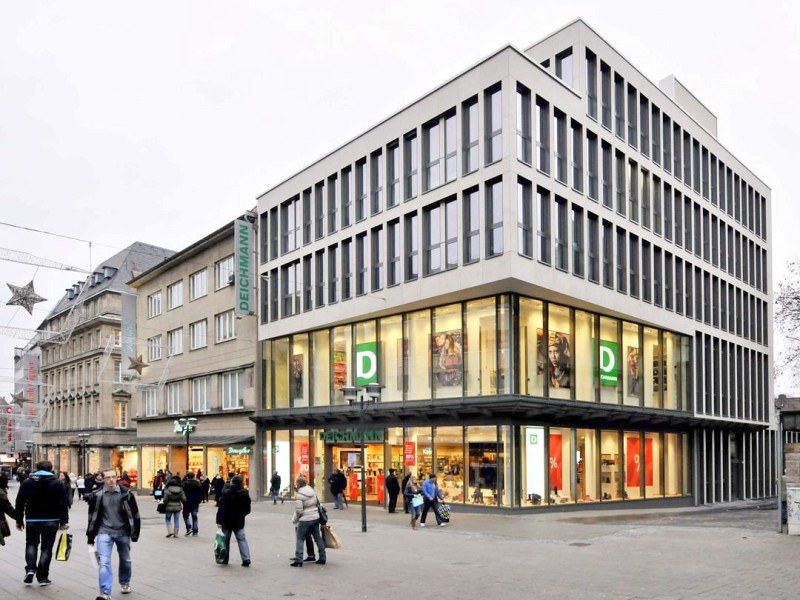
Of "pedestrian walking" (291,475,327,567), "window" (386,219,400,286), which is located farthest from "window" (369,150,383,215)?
"pedestrian walking" (291,475,327,567)

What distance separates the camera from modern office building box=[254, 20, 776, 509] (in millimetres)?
29891

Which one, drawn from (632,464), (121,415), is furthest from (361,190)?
(121,415)

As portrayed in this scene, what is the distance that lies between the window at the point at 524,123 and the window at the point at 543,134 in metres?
0.58

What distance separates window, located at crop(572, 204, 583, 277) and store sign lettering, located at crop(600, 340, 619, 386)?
4088 mm

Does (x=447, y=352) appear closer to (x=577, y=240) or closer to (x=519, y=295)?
(x=519, y=295)

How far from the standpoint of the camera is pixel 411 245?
1309 inches

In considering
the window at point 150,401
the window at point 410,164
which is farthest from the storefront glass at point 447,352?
the window at point 150,401

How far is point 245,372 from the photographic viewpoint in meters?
45.1

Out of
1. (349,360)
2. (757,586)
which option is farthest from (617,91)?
(757,586)

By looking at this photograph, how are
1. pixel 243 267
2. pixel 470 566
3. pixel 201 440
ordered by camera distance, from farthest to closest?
pixel 201 440, pixel 243 267, pixel 470 566

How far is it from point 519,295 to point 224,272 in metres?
22.9

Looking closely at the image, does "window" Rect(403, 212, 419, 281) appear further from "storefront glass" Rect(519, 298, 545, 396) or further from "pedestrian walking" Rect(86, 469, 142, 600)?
"pedestrian walking" Rect(86, 469, 142, 600)

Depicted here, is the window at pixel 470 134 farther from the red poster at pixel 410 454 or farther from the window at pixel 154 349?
the window at pixel 154 349

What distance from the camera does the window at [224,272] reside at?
1863 inches
